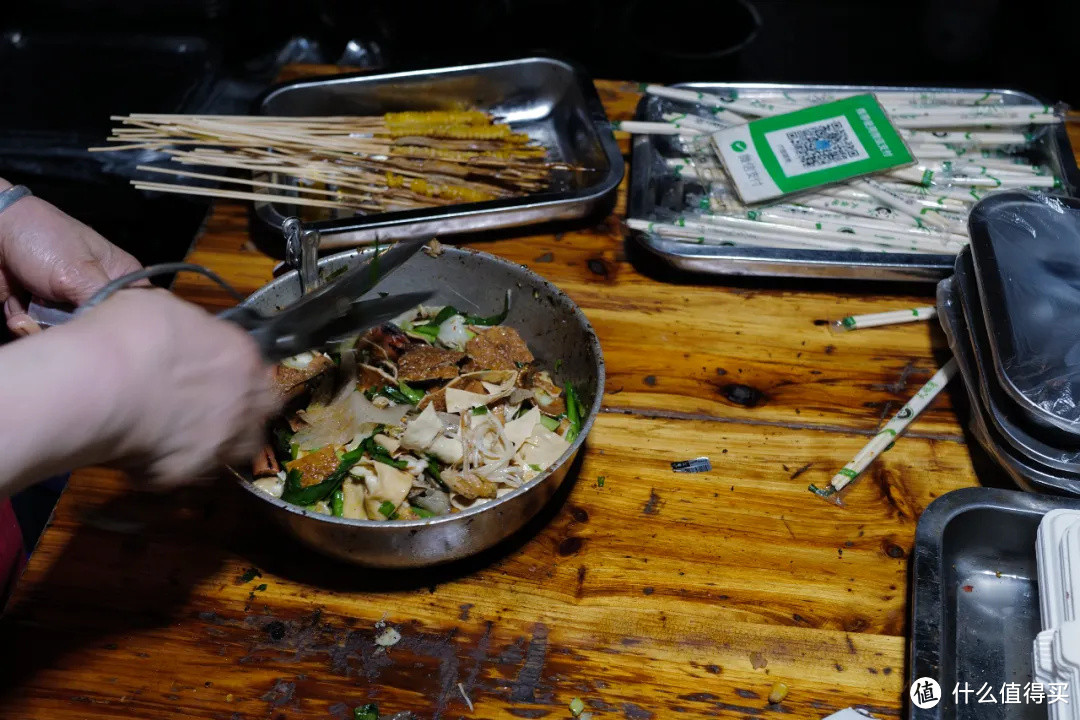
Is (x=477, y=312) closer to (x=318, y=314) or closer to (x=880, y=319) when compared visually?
(x=318, y=314)

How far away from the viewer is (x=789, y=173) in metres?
2.16

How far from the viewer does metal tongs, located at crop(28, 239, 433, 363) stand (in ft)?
4.26

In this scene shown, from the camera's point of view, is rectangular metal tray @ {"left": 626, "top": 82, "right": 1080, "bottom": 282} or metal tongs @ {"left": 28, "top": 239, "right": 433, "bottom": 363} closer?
metal tongs @ {"left": 28, "top": 239, "right": 433, "bottom": 363}

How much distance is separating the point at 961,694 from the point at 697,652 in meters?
0.42

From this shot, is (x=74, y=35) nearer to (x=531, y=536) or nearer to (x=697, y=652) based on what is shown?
(x=531, y=536)

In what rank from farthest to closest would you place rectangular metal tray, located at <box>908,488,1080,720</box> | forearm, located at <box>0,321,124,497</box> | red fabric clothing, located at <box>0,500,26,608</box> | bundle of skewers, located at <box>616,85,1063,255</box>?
bundle of skewers, located at <box>616,85,1063,255</box>, red fabric clothing, located at <box>0,500,26,608</box>, rectangular metal tray, located at <box>908,488,1080,720</box>, forearm, located at <box>0,321,124,497</box>

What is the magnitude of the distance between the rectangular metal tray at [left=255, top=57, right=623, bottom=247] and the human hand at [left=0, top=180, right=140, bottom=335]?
58cm

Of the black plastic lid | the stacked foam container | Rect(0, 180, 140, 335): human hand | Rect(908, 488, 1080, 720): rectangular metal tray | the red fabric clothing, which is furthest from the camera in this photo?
the red fabric clothing

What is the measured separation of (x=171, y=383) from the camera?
3.53 feet

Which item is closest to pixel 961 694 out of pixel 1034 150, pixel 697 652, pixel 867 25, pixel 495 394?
pixel 697 652

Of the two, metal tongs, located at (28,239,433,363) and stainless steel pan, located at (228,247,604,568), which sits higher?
metal tongs, located at (28,239,433,363)

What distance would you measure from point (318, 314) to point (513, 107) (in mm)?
1486

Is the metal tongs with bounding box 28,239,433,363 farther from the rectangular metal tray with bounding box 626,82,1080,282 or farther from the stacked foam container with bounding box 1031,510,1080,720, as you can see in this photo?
the stacked foam container with bounding box 1031,510,1080,720

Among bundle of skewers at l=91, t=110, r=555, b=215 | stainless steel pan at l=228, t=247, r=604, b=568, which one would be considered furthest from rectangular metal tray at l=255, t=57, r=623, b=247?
stainless steel pan at l=228, t=247, r=604, b=568
